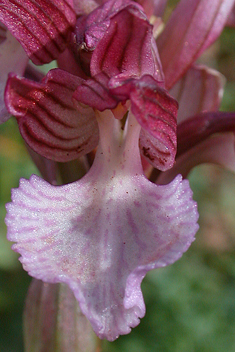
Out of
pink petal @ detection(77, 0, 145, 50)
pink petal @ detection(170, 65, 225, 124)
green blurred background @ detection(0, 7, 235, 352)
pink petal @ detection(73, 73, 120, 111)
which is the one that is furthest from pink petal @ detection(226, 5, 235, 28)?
green blurred background @ detection(0, 7, 235, 352)

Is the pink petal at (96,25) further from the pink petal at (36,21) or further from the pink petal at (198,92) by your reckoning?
the pink petal at (198,92)

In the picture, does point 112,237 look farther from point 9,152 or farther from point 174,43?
point 9,152

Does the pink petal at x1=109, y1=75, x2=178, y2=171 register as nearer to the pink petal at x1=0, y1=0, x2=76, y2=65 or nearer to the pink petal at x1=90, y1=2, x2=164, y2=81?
the pink petal at x1=90, y1=2, x2=164, y2=81

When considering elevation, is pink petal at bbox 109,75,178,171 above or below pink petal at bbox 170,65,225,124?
above

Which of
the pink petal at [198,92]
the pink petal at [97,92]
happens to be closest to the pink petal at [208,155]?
the pink petal at [198,92]

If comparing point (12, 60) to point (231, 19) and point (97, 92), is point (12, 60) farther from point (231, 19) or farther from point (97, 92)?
point (231, 19)

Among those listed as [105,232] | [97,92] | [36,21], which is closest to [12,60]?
[36,21]
